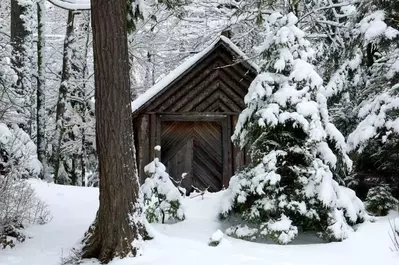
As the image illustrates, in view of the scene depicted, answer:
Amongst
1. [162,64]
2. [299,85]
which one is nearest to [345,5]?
[299,85]

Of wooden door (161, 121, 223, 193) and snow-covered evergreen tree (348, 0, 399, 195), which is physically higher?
snow-covered evergreen tree (348, 0, 399, 195)

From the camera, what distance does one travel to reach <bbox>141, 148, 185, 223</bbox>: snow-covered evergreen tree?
779 cm

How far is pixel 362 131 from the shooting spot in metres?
9.15

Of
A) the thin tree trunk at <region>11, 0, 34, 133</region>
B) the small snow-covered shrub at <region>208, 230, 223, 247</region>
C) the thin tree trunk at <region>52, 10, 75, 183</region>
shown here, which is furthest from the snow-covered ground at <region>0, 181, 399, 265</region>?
A: the thin tree trunk at <region>52, 10, 75, 183</region>

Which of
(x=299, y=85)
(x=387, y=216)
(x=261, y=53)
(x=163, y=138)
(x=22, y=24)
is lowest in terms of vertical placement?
(x=387, y=216)

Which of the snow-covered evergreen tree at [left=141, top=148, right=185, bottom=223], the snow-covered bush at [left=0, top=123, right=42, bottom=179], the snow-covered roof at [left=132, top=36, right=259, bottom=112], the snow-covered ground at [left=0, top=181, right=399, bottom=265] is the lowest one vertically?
the snow-covered ground at [left=0, top=181, right=399, bottom=265]

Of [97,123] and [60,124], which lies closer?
[97,123]

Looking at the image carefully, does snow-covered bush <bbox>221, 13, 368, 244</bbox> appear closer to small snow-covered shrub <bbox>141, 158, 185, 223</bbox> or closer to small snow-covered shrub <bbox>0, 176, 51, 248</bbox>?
small snow-covered shrub <bbox>141, 158, 185, 223</bbox>

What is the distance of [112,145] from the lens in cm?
617

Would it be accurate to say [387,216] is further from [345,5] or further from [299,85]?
[345,5]

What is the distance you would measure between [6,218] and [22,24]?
901 cm

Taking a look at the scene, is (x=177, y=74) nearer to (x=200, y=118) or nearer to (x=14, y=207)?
(x=200, y=118)

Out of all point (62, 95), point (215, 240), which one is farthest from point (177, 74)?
point (62, 95)

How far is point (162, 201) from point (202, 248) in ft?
5.30
